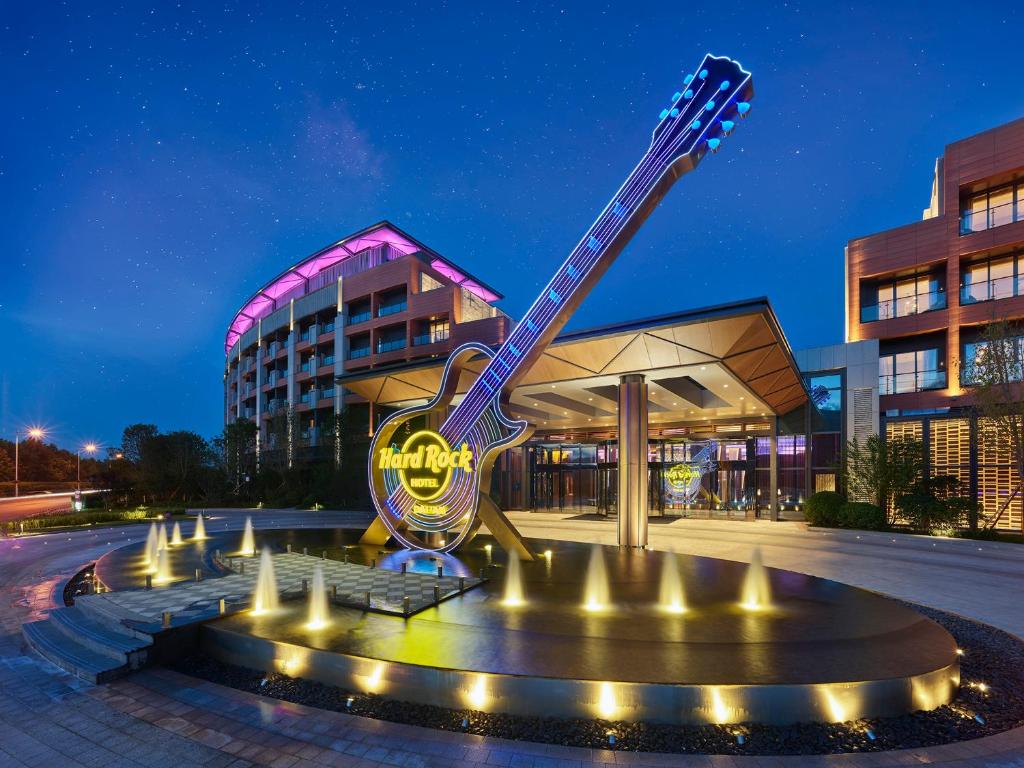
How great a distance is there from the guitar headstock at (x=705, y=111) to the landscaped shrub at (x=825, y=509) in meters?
20.8

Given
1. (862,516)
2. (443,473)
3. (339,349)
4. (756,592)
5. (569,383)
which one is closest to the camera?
(756,592)

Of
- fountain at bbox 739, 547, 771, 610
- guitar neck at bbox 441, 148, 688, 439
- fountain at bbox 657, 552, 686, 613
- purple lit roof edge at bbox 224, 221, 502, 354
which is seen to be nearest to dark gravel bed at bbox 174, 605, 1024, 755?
fountain at bbox 739, 547, 771, 610

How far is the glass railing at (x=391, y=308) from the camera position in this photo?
142ft

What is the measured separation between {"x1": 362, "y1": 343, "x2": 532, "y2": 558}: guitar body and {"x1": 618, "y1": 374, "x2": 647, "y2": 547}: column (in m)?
5.16

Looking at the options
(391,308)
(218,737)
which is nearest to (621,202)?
(218,737)

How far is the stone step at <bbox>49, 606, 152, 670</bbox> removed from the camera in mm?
6566

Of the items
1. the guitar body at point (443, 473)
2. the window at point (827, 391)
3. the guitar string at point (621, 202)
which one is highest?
the guitar string at point (621, 202)

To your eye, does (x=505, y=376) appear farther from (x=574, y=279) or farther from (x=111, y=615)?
(x=111, y=615)

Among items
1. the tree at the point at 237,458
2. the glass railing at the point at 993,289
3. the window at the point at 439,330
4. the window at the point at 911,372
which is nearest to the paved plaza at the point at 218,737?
the window at the point at 911,372

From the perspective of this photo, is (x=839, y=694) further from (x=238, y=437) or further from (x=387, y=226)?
(x=387, y=226)

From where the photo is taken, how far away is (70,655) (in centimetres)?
681

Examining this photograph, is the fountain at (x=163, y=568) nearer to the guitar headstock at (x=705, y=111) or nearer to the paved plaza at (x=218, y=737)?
the paved plaza at (x=218, y=737)

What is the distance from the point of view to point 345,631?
7.07m

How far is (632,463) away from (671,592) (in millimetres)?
7223
